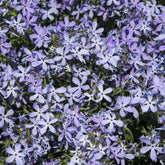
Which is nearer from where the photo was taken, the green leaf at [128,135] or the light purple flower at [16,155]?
the light purple flower at [16,155]

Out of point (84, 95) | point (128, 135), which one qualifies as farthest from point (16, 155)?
point (128, 135)

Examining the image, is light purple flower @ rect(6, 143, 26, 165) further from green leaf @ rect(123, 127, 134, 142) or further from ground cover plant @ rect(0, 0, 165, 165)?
green leaf @ rect(123, 127, 134, 142)

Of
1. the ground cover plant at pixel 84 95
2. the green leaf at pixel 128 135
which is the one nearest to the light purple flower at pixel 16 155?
the ground cover plant at pixel 84 95

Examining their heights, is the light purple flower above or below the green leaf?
below

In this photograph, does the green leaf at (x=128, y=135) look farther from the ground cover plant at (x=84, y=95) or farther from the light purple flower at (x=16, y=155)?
the light purple flower at (x=16, y=155)

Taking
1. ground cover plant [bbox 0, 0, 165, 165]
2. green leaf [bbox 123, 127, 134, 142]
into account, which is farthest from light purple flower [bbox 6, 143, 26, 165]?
green leaf [bbox 123, 127, 134, 142]

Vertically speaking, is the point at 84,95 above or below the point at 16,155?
above

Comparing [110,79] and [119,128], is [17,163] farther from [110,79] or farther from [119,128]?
[110,79]

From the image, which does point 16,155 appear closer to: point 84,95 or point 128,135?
point 84,95
